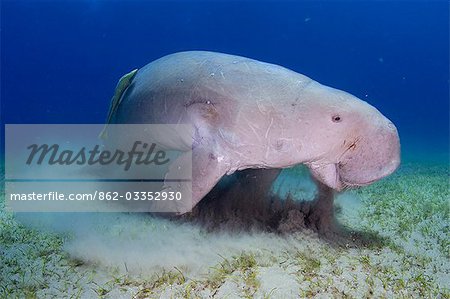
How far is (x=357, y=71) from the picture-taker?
12231cm

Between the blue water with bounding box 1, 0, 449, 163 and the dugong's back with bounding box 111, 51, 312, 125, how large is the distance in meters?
71.2

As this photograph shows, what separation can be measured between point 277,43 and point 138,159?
4388 inches

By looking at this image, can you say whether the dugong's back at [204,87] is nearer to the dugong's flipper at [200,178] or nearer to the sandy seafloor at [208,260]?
the dugong's flipper at [200,178]

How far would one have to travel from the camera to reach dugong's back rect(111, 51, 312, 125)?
3836mm

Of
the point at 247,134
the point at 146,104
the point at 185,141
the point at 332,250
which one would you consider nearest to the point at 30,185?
the point at 146,104

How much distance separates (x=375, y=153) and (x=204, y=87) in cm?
189

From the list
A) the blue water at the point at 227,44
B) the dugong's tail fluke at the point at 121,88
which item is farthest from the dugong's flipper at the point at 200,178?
the blue water at the point at 227,44

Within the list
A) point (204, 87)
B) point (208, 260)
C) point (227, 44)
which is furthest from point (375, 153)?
point (227, 44)

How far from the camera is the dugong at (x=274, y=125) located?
337cm

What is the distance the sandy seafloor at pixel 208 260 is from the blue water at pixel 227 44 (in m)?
72.0

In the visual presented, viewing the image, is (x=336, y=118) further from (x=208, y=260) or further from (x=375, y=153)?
(x=208, y=260)

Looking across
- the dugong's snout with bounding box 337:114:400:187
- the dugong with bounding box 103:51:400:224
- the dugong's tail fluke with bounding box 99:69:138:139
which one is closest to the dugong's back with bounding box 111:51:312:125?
the dugong with bounding box 103:51:400:224

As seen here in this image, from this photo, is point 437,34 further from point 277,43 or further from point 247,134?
point 247,134

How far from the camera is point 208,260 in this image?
3.44 metres
